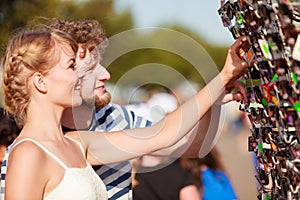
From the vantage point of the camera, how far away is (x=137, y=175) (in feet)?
17.2

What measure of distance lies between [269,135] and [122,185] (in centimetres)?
115

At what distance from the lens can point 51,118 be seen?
107 inches

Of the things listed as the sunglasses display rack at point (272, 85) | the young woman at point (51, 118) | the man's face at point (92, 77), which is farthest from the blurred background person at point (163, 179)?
the sunglasses display rack at point (272, 85)

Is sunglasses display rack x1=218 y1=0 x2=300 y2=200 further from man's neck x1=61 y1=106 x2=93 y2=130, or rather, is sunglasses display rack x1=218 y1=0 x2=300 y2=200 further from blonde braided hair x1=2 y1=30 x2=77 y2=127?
man's neck x1=61 y1=106 x2=93 y2=130

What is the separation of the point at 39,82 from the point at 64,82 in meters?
0.09

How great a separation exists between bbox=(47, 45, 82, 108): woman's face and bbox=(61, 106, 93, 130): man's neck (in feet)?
1.28

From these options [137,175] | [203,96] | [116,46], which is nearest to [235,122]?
[137,175]

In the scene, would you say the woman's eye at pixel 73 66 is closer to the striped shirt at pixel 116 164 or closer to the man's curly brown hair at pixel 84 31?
the man's curly brown hair at pixel 84 31

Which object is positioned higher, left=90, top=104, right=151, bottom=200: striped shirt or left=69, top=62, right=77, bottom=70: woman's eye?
left=69, top=62, right=77, bottom=70: woman's eye

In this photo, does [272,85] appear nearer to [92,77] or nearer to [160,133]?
[160,133]

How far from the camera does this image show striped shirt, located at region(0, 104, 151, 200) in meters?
3.21

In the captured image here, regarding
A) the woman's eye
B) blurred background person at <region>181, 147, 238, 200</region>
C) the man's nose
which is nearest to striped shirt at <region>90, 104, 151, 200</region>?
the man's nose

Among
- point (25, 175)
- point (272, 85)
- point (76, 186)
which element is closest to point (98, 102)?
point (76, 186)

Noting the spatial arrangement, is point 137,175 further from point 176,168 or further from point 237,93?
point 237,93
